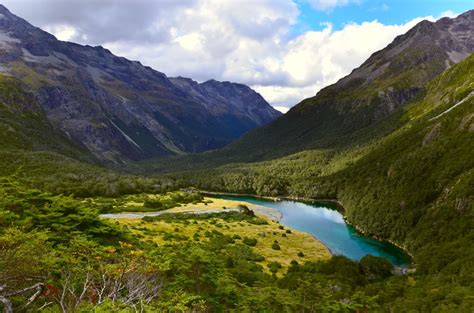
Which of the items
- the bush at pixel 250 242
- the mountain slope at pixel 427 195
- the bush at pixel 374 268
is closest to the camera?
the bush at pixel 374 268

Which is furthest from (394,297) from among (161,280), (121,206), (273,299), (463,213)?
(121,206)

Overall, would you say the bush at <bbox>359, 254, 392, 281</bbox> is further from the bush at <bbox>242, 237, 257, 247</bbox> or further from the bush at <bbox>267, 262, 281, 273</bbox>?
the bush at <bbox>242, 237, 257, 247</bbox>

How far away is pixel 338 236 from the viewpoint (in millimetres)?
130750

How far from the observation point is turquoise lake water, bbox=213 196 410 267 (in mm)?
110250

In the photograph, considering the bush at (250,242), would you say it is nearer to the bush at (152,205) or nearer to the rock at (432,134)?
the bush at (152,205)

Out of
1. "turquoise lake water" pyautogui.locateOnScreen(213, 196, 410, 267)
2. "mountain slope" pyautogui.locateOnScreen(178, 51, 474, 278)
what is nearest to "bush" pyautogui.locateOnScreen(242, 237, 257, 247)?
"turquoise lake water" pyautogui.locateOnScreen(213, 196, 410, 267)

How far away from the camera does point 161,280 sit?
28531 mm

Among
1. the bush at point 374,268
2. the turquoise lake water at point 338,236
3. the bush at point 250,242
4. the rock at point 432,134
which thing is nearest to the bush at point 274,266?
the bush at point 374,268

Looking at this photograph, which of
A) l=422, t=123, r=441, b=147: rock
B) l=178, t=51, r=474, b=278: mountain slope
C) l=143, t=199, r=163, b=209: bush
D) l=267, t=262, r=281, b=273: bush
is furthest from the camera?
l=422, t=123, r=441, b=147: rock

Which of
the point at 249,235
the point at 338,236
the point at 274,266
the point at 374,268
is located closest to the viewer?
the point at 274,266

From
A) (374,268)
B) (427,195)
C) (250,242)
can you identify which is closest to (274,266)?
(250,242)

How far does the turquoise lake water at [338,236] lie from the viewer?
362ft

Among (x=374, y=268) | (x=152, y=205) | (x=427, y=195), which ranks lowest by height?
(x=374, y=268)

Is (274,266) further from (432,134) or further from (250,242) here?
(432,134)
